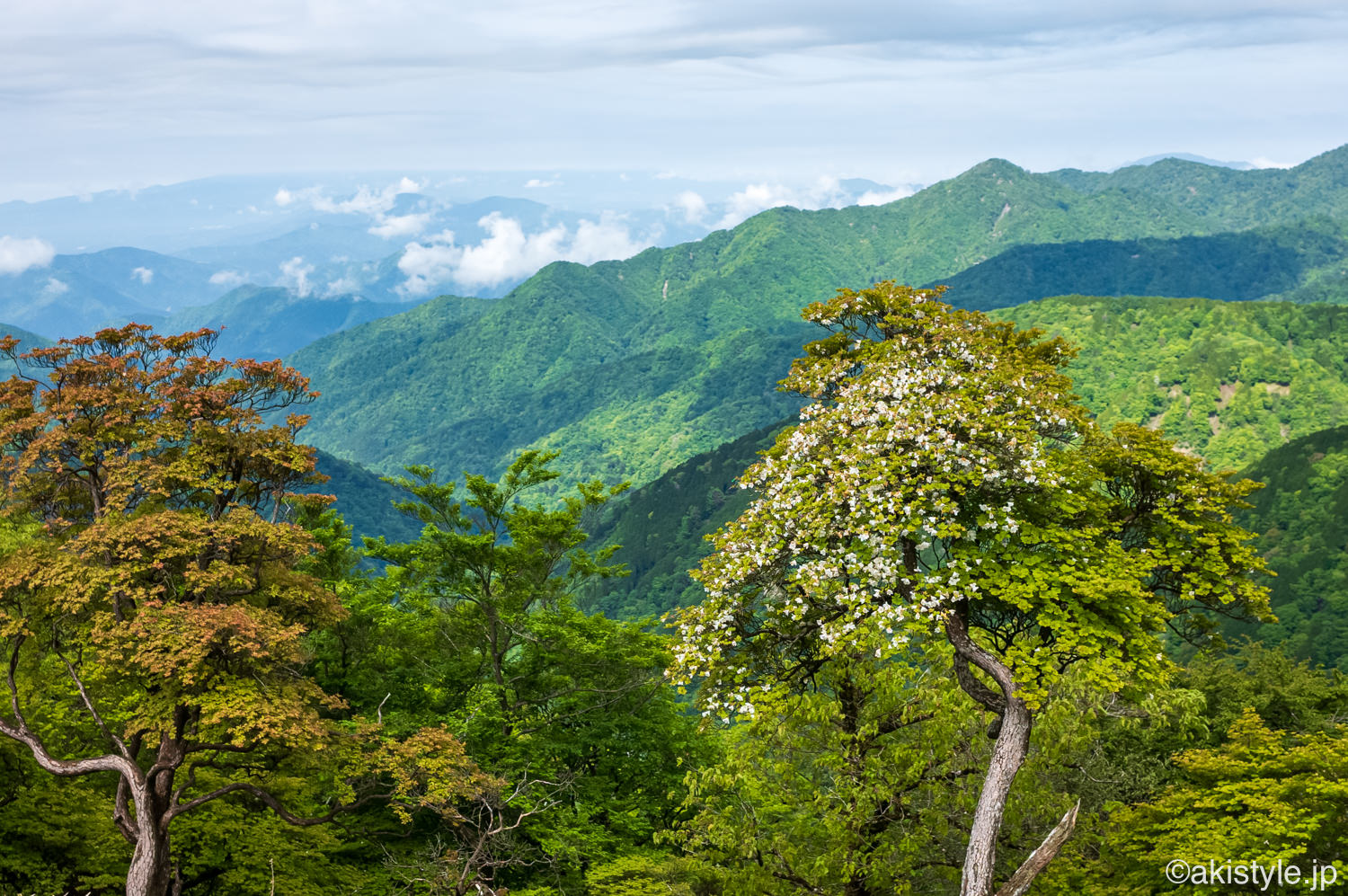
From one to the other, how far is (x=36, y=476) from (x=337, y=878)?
11082 mm

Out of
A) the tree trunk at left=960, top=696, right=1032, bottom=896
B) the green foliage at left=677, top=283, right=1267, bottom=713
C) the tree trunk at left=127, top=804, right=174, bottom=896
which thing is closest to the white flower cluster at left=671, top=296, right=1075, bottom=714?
the green foliage at left=677, top=283, right=1267, bottom=713

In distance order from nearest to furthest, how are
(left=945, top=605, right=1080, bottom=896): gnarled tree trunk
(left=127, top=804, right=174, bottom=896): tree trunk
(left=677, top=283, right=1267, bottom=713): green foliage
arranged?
(left=677, top=283, right=1267, bottom=713): green foliage
(left=945, top=605, right=1080, bottom=896): gnarled tree trunk
(left=127, top=804, right=174, bottom=896): tree trunk

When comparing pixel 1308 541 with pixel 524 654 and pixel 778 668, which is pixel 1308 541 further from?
pixel 778 668

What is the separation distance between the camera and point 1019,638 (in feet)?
42.0

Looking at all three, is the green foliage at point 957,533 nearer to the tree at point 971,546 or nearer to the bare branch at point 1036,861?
the tree at point 971,546

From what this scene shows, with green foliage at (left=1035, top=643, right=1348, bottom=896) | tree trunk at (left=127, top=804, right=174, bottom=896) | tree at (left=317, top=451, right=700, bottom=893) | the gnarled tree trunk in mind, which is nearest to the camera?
the gnarled tree trunk

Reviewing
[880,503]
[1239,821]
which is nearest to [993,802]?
[880,503]

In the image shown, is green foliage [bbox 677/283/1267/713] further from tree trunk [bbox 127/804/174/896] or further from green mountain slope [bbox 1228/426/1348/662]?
green mountain slope [bbox 1228/426/1348/662]

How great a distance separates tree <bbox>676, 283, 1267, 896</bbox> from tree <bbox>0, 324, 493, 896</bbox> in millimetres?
8408

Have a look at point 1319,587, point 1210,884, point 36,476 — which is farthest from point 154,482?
point 1319,587

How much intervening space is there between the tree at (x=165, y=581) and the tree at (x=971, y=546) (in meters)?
8.41

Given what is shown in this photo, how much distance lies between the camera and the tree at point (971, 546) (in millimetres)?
12375

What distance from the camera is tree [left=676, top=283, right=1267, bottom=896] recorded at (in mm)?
12375

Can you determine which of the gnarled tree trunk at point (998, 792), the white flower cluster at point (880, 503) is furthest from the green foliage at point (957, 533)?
the gnarled tree trunk at point (998, 792)
